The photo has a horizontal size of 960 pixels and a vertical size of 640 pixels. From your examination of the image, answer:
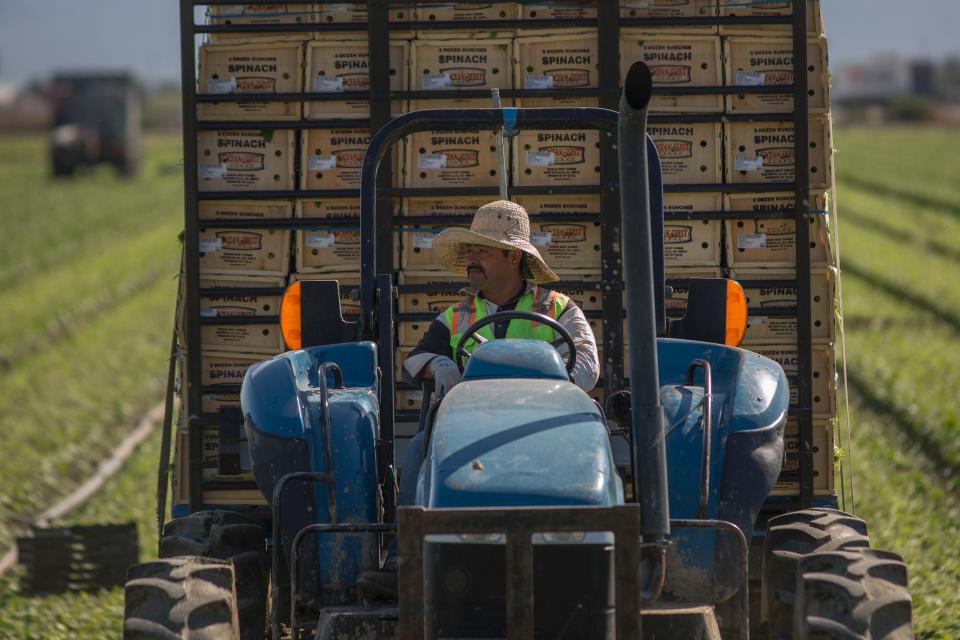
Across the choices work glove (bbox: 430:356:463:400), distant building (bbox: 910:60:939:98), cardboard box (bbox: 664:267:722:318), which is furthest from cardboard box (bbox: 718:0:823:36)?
distant building (bbox: 910:60:939:98)

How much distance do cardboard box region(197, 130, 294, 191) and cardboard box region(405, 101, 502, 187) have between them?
65 centimetres

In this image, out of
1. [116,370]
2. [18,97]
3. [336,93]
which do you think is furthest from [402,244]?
[18,97]

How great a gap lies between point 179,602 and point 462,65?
146 inches

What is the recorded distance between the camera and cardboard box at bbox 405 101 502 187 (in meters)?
7.79

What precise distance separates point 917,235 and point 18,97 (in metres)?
90.3

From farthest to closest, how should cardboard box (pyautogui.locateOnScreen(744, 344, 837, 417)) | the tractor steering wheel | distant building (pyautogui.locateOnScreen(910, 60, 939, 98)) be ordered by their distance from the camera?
distant building (pyautogui.locateOnScreen(910, 60, 939, 98)) → cardboard box (pyautogui.locateOnScreen(744, 344, 837, 417)) → the tractor steering wheel

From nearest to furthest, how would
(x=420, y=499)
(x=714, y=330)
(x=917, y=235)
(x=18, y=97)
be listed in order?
(x=420, y=499) → (x=714, y=330) → (x=917, y=235) → (x=18, y=97)

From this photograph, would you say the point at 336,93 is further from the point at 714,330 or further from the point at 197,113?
the point at 714,330

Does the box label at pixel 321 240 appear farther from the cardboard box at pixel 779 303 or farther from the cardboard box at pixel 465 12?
the cardboard box at pixel 779 303

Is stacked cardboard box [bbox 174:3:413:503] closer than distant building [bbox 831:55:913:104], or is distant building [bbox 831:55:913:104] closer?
stacked cardboard box [bbox 174:3:413:503]

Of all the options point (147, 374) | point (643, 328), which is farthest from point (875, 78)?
point (643, 328)

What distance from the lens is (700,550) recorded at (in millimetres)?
5223

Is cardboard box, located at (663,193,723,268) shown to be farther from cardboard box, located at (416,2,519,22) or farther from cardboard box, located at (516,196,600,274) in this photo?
cardboard box, located at (416,2,519,22)

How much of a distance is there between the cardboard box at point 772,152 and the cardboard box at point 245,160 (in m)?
2.27
